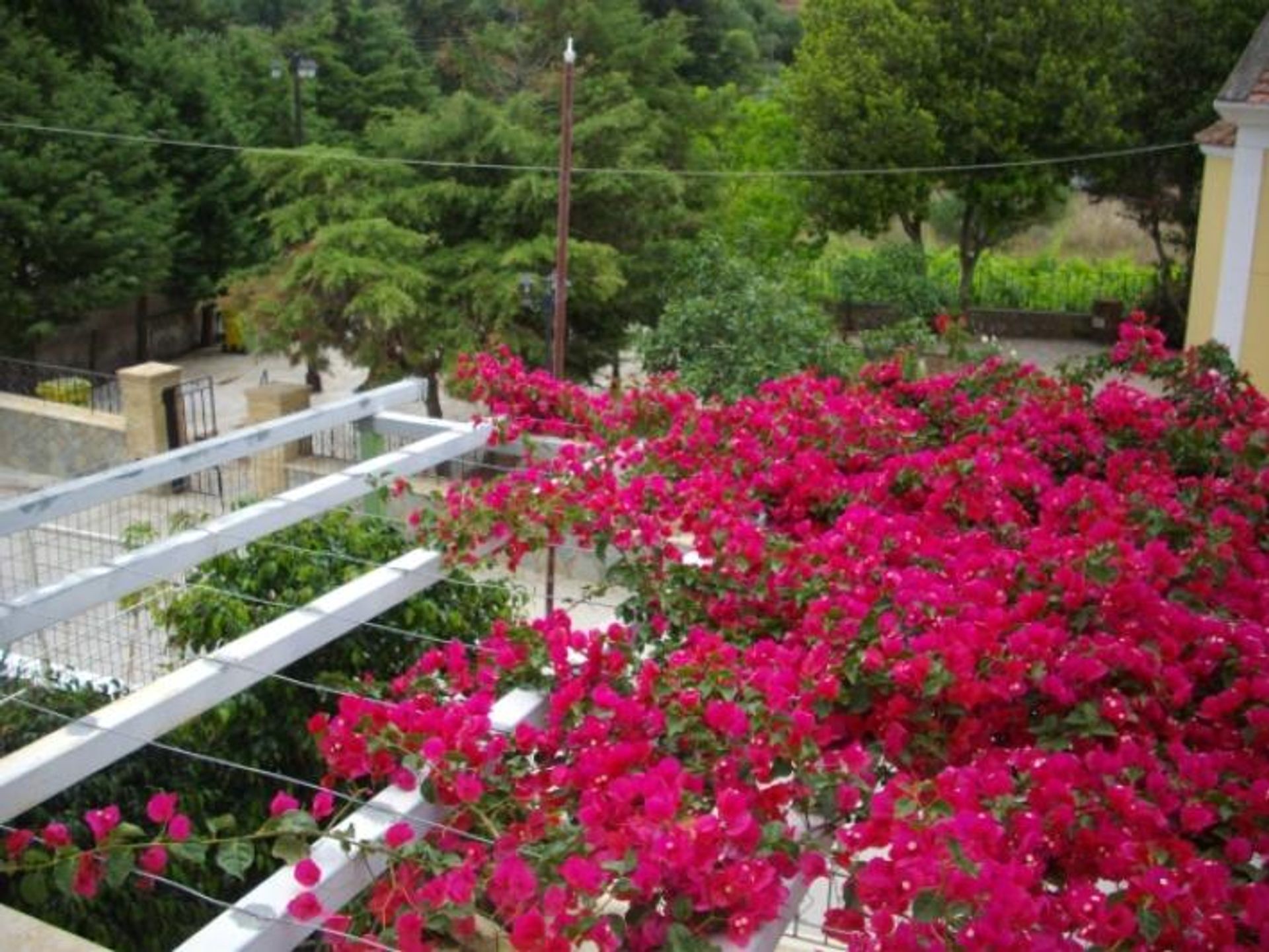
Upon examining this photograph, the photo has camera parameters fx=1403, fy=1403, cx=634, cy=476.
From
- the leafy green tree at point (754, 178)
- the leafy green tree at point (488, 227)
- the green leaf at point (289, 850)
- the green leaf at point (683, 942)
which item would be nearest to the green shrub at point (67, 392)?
the leafy green tree at point (488, 227)

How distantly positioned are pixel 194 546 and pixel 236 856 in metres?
1.63

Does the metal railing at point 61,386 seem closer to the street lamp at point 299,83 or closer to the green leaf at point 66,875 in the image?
the street lamp at point 299,83

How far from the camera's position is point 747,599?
353 centimetres

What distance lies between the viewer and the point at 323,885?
7.77ft

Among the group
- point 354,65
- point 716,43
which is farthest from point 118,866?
point 716,43

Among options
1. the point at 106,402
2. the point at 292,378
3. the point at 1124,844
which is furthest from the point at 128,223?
the point at 1124,844

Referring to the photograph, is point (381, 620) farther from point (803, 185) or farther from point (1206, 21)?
point (1206, 21)

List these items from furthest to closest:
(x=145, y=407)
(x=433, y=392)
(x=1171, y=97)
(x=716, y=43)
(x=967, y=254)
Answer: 1. (x=716, y=43)
2. (x=967, y=254)
3. (x=1171, y=97)
4. (x=433, y=392)
5. (x=145, y=407)

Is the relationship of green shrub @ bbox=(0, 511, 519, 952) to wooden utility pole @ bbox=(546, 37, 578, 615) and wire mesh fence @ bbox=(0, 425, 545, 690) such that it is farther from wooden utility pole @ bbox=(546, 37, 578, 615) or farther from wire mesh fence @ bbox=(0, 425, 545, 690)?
wooden utility pole @ bbox=(546, 37, 578, 615)

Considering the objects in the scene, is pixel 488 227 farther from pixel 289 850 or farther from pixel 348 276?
pixel 289 850

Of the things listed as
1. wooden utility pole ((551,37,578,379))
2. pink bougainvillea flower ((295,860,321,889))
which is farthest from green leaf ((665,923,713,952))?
wooden utility pole ((551,37,578,379))

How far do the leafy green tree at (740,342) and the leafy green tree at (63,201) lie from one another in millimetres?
6914

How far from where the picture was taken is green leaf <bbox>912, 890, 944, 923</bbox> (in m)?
2.23

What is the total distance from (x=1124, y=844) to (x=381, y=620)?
315 cm
